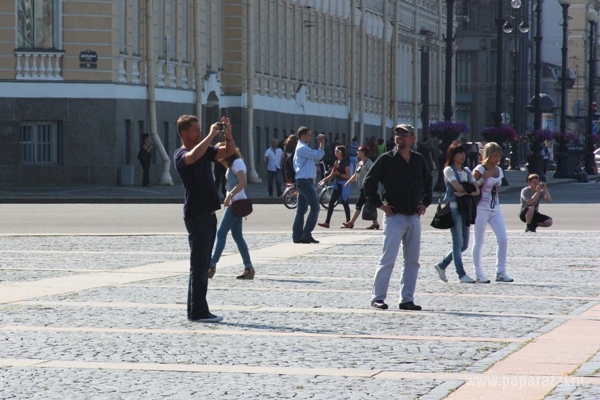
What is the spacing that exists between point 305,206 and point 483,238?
20.2 feet

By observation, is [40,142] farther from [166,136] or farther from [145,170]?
[166,136]

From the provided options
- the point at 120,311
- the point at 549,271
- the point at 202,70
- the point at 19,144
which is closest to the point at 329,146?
the point at 202,70

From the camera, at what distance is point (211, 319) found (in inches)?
475

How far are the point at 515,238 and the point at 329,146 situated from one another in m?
34.9

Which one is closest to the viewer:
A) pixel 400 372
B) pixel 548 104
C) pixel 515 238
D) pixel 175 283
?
pixel 400 372

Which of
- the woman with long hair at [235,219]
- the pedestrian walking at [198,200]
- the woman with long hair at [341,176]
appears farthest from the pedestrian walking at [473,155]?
the pedestrian walking at [198,200]

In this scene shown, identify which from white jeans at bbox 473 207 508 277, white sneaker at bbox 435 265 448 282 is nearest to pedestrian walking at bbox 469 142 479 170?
white jeans at bbox 473 207 508 277

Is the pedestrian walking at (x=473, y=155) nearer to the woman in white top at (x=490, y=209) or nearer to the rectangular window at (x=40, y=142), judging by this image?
the rectangular window at (x=40, y=142)

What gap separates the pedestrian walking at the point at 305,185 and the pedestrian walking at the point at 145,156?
2131cm

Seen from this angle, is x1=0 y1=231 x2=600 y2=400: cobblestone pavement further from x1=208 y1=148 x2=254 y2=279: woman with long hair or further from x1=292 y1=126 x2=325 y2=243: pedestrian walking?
x1=292 y1=126 x2=325 y2=243: pedestrian walking

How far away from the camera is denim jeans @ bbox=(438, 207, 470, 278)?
51.4 ft

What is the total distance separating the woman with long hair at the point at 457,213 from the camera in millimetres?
15711

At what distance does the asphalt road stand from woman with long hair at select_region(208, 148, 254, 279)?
8077mm

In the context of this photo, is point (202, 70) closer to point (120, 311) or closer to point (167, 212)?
point (167, 212)
